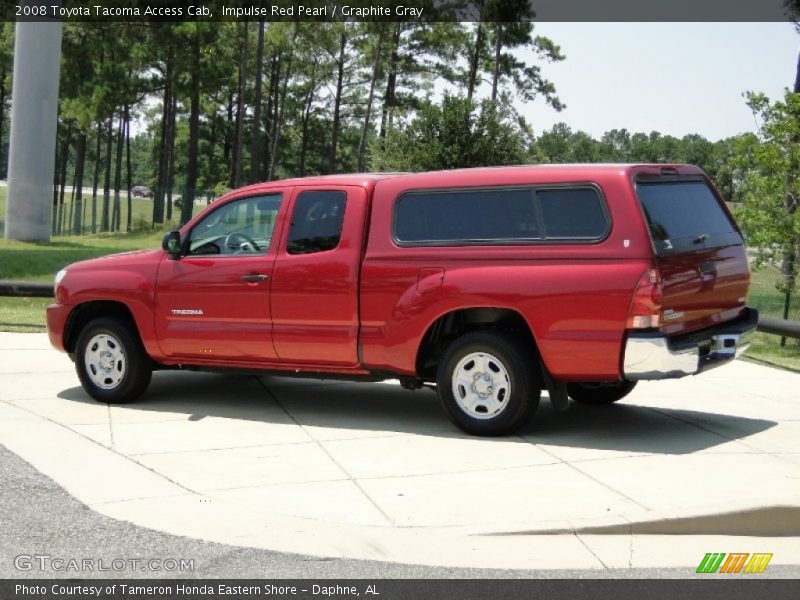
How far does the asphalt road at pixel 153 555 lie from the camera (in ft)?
18.3


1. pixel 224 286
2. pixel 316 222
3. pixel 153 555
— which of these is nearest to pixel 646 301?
pixel 316 222

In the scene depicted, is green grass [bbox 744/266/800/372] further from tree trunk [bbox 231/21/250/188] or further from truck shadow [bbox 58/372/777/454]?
tree trunk [bbox 231/21/250/188]

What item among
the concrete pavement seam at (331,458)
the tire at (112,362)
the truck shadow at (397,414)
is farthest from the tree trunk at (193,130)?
the tire at (112,362)

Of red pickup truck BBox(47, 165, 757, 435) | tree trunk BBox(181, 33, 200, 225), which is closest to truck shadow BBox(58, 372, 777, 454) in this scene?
red pickup truck BBox(47, 165, 757, 435)

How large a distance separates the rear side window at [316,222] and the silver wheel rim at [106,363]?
6.32ft

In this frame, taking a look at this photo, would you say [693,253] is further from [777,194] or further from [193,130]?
[193,130]

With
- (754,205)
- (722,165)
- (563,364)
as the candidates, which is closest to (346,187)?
(563,364)

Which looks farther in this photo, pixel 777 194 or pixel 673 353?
pixel 777 194

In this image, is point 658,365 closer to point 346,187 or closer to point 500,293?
point 500,293

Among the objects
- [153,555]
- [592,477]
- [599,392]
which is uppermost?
[599,392]

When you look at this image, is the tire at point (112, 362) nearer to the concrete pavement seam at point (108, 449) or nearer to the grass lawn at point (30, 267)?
the concrete pavement seam at point (108, 449)

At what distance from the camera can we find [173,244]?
384 inches
